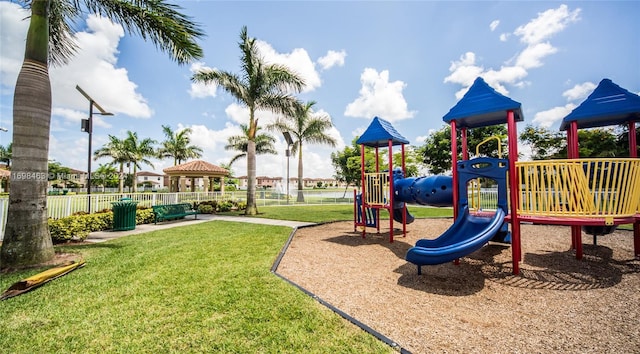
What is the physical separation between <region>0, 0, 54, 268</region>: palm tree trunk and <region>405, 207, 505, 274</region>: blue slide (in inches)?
292

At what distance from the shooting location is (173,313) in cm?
329

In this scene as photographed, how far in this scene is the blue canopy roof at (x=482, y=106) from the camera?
5.33 metres

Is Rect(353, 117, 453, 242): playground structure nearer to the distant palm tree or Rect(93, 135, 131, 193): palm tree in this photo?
Rect(93, 135, 131, 193): palm tree

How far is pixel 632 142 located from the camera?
19.7ft

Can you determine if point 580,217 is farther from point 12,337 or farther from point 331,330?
point 12,337

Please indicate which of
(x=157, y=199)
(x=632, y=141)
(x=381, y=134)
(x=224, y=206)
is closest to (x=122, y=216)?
(x=157, y=199)

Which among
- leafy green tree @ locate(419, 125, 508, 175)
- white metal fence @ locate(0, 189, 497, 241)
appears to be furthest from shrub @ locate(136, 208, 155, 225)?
leafy green tree @ locate(419, 125, 508, 175)

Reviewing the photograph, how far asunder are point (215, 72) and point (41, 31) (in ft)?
31.8

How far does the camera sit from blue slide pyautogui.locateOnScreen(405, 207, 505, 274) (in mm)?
4391

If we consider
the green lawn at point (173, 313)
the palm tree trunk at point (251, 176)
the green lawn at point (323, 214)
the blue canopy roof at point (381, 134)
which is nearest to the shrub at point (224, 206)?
the green lawn at point (323, 214)

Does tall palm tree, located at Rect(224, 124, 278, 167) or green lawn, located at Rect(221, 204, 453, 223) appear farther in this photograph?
tall palm tree, located at Rect(224, 124, 278, 167)

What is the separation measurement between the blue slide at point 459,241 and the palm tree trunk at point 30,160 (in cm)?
743

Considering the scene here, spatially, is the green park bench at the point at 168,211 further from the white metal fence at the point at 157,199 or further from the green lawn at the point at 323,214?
the green lawn at the point at 323,214

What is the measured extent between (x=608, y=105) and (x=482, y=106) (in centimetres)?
269
